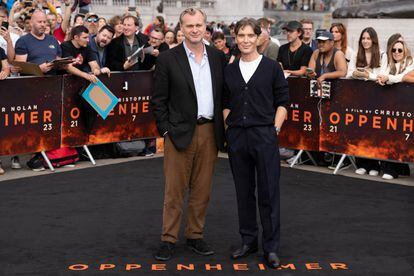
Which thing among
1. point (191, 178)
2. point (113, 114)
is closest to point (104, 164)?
point (113, 114)

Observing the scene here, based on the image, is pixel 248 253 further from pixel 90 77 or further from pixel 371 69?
pixel 90 77

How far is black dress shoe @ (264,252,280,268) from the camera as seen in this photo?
7641 mm

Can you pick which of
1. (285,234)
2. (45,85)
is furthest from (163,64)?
(45,85)

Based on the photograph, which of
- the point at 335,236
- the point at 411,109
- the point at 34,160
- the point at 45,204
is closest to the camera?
the point at 335,236

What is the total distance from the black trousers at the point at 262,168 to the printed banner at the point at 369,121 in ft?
14.2

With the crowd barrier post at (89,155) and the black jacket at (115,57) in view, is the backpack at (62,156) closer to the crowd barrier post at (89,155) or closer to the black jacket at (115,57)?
the crowd barrier post at (89,155)

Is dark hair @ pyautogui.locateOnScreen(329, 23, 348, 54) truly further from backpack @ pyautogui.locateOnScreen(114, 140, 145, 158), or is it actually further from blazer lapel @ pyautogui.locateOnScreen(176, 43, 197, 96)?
blazer lapel @ pyautogui.locateOnScreen(176, 43, 197, 96)

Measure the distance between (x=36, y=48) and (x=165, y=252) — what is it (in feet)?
17.5

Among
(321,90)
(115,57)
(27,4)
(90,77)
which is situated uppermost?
(27,4)

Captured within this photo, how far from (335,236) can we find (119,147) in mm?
5302

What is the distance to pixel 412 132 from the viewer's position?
1165 cm

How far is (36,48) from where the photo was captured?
489 inches

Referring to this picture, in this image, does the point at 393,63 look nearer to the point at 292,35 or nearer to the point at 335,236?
the point at 292,35

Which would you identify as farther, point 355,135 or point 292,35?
point 292,35
